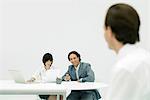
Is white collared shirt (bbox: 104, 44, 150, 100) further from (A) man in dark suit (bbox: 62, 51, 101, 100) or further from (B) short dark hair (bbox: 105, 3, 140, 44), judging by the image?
(A) man in dark suit (bbox: 62, 51, 101, 100)

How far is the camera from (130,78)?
109 centimetres

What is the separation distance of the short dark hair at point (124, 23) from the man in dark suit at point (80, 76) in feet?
9.80

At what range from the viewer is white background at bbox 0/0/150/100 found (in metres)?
5.85

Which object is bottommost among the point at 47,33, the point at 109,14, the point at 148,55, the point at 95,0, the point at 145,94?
the point at 145,94

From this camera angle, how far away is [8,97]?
5816mm

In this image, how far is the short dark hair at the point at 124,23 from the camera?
119cm

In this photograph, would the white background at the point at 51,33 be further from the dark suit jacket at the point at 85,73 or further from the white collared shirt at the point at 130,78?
the white collared shirt at the point at 130,78

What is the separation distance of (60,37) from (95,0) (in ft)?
3.19

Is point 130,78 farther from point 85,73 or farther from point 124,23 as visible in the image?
point 85,73

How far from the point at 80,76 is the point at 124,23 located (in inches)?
127

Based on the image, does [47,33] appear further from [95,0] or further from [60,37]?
[95,0]

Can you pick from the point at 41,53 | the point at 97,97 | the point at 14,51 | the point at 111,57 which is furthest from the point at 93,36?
the point at 97,97

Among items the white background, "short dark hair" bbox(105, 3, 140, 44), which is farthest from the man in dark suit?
"short dark hair" bbox(105, 3, 140, 44)

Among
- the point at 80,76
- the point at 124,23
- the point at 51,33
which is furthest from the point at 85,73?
the point at 124,23
